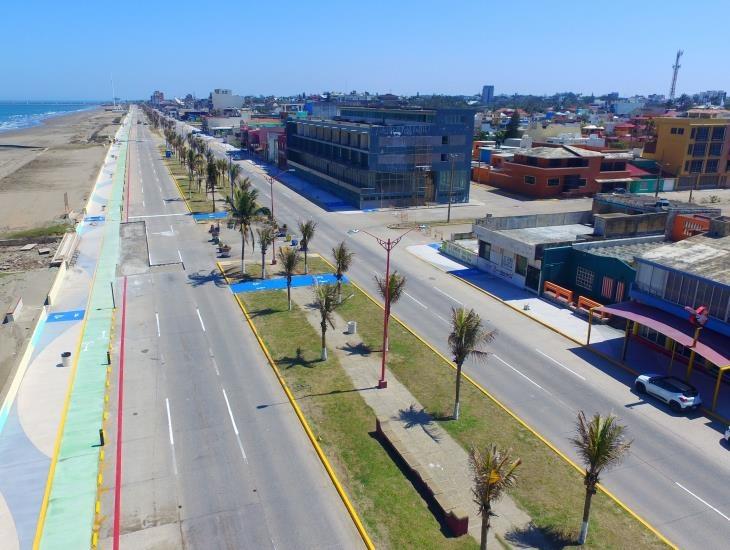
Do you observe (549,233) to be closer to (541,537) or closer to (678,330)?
(678,330)

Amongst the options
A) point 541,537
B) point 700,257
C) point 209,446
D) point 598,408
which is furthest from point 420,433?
point 700,257

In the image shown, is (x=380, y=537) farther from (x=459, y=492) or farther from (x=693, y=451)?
(x=693, y=451)

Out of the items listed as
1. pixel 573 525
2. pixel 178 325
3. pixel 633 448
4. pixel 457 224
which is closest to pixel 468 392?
pixel 633 448

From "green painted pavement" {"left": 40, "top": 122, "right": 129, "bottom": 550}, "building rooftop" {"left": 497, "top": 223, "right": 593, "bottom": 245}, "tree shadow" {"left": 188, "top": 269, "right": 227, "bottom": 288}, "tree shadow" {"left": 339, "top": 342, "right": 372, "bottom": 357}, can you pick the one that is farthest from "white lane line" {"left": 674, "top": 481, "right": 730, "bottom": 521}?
"tree shadow" {"left": 188, "top": 269, "right": 227, "bottom": 288}

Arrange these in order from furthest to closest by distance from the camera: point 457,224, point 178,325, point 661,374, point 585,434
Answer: point 457,224 → point 178,325 → point 661,374 → point 585,434

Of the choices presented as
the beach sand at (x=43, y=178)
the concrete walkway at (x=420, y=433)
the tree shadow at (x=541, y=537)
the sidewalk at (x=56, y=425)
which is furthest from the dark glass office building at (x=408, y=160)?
the tree shadow at (x=541, y=537)

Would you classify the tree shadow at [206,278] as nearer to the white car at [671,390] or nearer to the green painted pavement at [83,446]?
the green painted pavement at [83,446]

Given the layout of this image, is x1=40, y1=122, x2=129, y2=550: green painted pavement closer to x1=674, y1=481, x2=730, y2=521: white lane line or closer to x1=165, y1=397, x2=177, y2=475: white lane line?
x1=165, y1=397, x2=177, y2=475: white lane line
